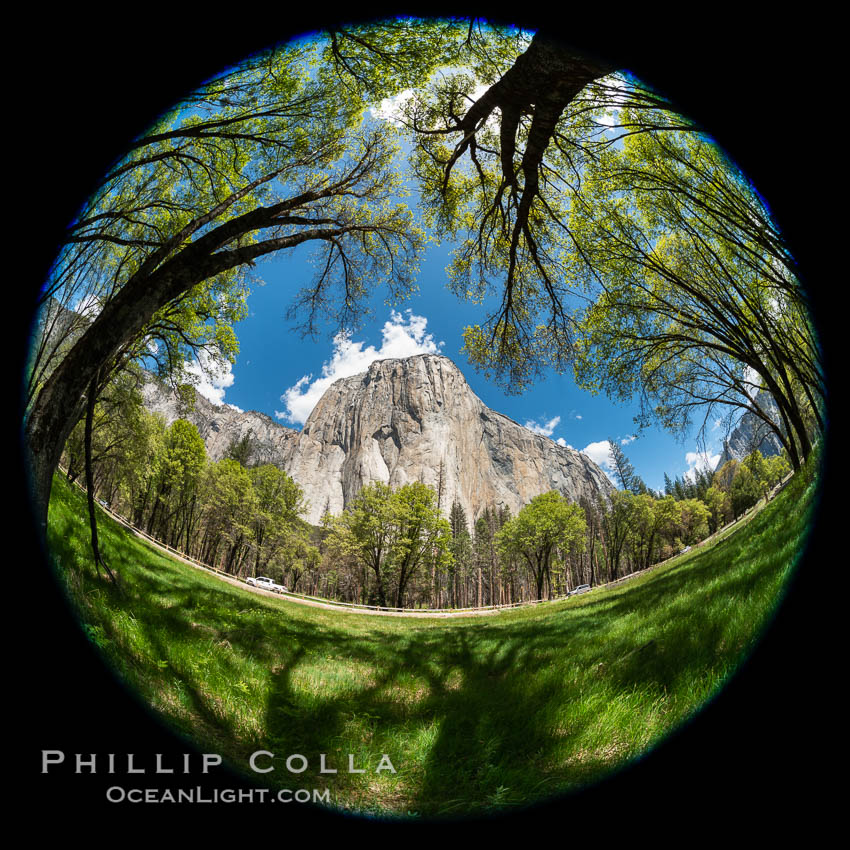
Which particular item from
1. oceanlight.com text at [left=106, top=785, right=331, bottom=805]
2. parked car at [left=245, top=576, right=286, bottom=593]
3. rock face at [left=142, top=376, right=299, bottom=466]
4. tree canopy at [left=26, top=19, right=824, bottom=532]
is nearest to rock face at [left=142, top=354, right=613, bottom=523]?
rock face at [left=142, top=376, right=299, bottom=466]

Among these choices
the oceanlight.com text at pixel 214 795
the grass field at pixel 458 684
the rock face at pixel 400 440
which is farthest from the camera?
the rock face at pixel 400 440

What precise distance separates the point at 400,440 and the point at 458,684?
50.1 meters

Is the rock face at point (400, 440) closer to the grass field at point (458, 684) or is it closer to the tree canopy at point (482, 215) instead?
the tree canopy at point (482, 215)

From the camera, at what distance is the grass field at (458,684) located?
1469mm

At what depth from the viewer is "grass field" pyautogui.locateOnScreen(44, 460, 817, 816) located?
1469 mm

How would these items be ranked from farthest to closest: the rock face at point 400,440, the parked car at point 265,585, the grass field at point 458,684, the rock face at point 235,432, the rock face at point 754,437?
1. the rock face at point 400,440
2. the rock face at point 235,432
3. the parked car at point 265,585
4. the rock face at point 754,437
5. the grass field at point 458,684

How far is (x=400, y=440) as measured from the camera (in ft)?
172

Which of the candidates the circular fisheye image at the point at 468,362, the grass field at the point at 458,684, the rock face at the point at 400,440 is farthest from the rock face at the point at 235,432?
the grass field at the point at 458,684

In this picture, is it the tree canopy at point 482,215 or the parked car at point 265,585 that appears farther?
the parked car at point 265,585

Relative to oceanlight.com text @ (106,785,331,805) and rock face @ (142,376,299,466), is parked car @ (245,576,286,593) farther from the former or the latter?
oceanlight.com text @ (106,785,331,805)

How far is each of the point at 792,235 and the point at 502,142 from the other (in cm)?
338

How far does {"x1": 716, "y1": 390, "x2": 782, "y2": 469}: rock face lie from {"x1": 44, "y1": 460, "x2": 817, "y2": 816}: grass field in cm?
85

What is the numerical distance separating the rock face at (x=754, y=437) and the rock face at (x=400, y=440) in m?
35.2

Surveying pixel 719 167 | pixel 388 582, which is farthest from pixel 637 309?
pixel 388 582
